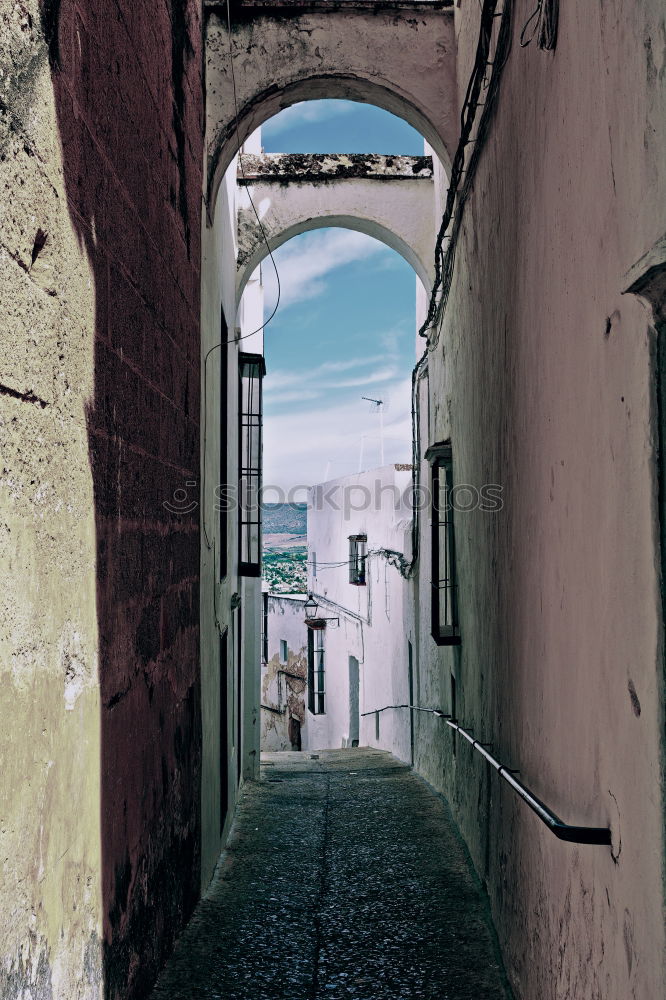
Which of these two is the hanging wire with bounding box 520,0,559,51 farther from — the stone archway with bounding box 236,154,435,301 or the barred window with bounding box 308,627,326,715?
the barred window with bounding box 308,627,326,715

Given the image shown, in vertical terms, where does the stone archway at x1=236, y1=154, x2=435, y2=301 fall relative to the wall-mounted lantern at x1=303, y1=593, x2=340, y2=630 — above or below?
above

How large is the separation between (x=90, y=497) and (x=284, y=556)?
4180 centimetres

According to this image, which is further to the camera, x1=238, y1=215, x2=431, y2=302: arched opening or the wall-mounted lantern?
the wall-mounted lantern

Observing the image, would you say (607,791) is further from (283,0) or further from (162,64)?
(283,0)

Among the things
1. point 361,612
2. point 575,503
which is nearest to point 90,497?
point 575,503

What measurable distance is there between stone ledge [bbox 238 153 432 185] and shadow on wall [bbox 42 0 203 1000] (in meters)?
4.45

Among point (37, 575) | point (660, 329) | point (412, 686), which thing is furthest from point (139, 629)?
point (412, 686)

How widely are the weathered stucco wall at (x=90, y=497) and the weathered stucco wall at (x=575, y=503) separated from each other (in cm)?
134

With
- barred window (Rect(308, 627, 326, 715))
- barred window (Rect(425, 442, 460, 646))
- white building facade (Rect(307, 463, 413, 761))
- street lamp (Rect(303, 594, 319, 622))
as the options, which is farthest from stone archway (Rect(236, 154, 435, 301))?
barred window (Rect(308, 627, 326, 715))

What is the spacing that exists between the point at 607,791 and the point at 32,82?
217 centimetres

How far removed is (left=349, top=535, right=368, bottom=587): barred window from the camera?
656 inches

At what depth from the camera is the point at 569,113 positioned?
8.30 feet

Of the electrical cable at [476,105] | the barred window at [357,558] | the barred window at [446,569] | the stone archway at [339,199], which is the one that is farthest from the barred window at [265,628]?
the electrical cable at [476,105]

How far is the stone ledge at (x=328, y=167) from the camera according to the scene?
9.05 meters
